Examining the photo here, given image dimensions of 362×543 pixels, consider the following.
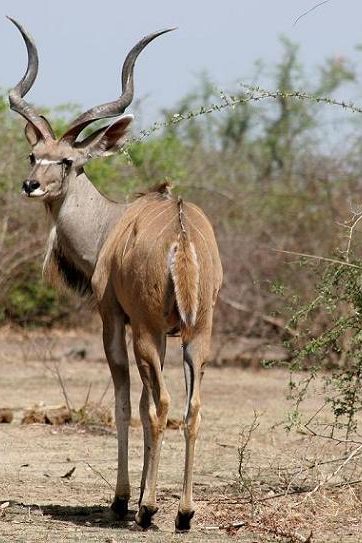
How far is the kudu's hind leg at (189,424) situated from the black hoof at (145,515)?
0.12 metres

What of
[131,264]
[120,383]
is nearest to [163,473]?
[120,383]

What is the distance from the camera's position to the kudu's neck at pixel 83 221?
6.21 meters

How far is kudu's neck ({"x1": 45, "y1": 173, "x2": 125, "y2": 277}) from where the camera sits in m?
6.21

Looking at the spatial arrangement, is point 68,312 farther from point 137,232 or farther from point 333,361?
point 137,232

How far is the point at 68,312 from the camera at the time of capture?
13.5 meters

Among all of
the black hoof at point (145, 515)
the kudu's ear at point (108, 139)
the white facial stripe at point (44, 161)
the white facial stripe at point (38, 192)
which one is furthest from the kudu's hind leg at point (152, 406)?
the kudu's ear at point (108, 139)

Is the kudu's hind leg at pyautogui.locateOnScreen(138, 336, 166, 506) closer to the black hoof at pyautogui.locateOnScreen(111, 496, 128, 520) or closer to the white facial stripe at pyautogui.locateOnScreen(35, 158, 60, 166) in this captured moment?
the black hoof at pyautogui.locateOnScreen(111, 496, 128, 520)

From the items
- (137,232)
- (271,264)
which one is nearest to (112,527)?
(137,232)

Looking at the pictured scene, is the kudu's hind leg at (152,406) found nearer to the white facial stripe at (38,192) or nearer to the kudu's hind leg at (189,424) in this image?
the kudu's hind leg at (189,424)

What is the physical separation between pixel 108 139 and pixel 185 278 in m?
1.53

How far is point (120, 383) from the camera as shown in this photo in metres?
5.78

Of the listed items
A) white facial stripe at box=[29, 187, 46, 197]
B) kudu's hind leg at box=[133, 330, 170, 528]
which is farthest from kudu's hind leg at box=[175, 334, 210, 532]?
white facial stripe at box=[29, 187, 46, 197]

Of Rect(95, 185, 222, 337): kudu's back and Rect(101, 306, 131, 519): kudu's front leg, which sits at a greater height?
Rect(95, 185, 222, 337): kudu's back

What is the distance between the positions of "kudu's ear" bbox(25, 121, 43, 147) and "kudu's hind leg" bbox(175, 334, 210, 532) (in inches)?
64.6
